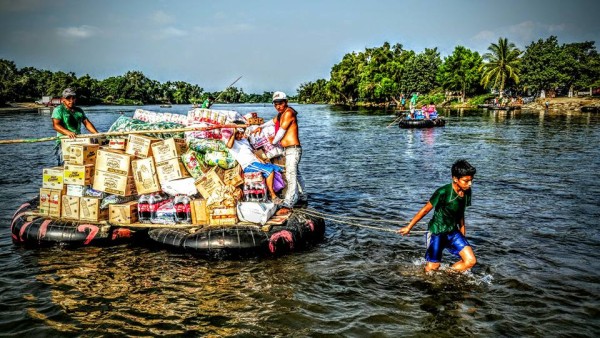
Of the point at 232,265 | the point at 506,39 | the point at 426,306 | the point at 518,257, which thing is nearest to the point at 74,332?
the point at 232,265

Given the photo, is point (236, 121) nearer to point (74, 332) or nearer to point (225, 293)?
point (225, 293)

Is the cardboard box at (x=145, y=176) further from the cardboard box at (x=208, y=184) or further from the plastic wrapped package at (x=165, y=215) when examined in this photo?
the cardboard box at (x=208, y=184)

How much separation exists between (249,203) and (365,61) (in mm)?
127206

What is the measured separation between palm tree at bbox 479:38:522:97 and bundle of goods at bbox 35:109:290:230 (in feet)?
271

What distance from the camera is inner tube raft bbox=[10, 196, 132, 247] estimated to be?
8812 mm

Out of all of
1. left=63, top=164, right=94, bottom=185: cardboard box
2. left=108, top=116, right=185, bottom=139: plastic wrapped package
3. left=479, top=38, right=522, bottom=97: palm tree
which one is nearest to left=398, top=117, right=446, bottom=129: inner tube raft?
left=108, top=116, right=185, bottom=139: plastic wrapped package

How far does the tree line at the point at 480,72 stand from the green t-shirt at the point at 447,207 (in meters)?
58.4

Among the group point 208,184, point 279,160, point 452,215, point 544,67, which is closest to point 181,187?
point 208,184

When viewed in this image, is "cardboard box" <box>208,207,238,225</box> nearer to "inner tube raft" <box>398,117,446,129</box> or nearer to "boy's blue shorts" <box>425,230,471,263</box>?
"boy's blue shorts" <box>425,230,471,263</box>

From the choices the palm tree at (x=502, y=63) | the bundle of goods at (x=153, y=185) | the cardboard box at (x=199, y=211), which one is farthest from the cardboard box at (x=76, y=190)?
the palm tree at (x=502, y=63)

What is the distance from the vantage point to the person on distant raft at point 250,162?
358 inches

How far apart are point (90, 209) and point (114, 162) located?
117 centimetres

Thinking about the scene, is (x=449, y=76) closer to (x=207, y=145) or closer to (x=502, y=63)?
(x=502, y=63)

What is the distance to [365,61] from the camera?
12925 centimetres
